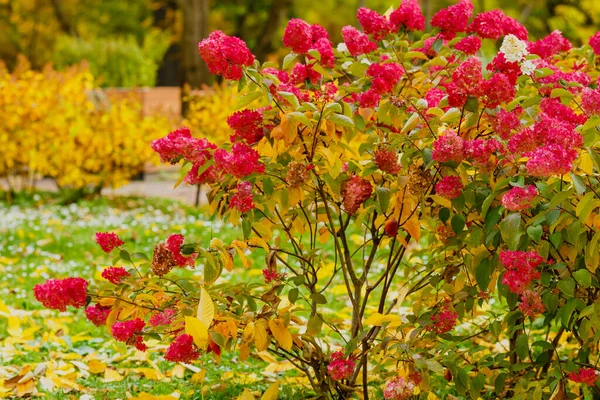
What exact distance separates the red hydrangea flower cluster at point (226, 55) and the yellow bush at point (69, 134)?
718 centimetres

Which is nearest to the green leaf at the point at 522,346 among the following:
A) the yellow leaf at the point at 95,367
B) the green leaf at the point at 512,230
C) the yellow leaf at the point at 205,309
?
the green leaf at the point at 512,230

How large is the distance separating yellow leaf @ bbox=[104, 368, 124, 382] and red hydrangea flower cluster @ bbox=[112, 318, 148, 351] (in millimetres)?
1189

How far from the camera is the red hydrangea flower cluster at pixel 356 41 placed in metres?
3.10

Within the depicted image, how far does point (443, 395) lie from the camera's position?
3621 mm

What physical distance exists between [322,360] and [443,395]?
748 millimetres

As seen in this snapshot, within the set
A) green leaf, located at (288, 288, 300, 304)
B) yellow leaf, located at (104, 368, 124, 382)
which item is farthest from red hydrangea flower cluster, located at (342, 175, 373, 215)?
yellow leaf, located at (104, 368, 124, 382)

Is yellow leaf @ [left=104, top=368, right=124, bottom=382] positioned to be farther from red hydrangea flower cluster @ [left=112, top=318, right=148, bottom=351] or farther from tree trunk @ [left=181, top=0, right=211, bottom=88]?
tree trunk @ [left=181, top=0, right=211, bottom=88]

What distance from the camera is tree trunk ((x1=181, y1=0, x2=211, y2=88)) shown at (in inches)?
535

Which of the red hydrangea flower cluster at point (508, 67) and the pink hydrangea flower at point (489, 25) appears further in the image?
the pink hydrangea flower at point (489, 25)

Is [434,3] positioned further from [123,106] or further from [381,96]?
[381,96]

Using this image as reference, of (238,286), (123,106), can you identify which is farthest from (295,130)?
(123,106)

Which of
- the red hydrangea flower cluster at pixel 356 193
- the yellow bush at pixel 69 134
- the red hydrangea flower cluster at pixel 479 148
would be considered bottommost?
the yellow bush at pixel 69 134

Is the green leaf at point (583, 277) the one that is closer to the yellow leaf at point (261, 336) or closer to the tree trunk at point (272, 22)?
the yellow leaf at point (261, 336)

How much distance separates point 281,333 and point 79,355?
1.82 m
